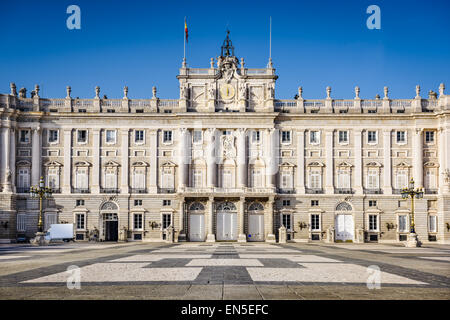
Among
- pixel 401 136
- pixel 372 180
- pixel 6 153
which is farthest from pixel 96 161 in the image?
pixel 401 136

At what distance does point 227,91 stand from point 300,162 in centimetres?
1112

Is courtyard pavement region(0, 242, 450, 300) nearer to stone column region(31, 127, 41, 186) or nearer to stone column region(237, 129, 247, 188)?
stone column region(237, 129, 247, 188)

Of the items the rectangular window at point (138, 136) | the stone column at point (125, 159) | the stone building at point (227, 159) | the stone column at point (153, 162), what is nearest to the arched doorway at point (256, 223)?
the stone building at point (227, 159)

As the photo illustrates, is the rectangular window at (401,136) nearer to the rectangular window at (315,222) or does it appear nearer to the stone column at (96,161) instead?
the rectangular window at (315,222)

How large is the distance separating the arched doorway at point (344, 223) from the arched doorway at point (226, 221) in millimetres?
10935

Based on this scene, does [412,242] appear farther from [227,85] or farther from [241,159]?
[227,85]

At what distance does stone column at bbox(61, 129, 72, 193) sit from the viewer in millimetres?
52125

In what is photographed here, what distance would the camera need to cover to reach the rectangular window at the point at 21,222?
51062 millimetres

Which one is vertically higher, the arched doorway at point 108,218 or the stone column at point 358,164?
the stone column at point 358,164

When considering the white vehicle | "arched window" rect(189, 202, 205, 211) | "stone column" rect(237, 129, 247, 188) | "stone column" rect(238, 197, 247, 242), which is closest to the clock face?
"stone column" rect(237, 129, 247, 188)

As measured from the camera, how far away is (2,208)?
50.0 meters

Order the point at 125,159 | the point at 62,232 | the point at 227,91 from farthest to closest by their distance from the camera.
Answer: the point at 227,91 < the point at 125,159 < the point at 62,232

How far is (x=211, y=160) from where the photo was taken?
51.7 metres
